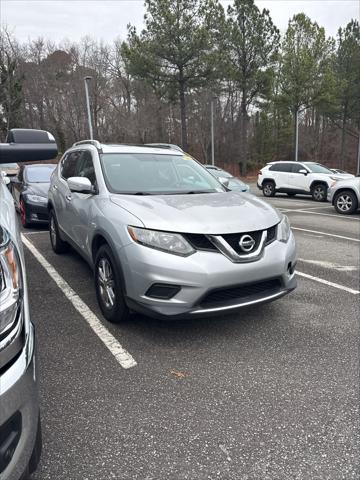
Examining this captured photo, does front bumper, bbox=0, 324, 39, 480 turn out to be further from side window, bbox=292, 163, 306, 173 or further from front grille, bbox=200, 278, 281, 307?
side window, bbox=292, 163, 306, 173

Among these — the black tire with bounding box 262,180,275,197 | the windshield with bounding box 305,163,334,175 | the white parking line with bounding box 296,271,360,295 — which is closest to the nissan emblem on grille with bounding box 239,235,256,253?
the white parking line with bounding box 296,271,360,295

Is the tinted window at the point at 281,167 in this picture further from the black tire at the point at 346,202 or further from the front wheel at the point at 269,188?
the black tire at the point at 346,202

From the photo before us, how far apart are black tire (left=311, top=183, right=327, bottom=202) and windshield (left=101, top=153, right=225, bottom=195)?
11.9 m

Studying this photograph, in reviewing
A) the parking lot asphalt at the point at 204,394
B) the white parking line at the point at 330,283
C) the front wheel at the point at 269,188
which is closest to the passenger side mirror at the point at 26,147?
the parking lot asphalt at the point at 204,394

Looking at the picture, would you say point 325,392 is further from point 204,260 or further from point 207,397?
point 204,260

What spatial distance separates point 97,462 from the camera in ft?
6.48

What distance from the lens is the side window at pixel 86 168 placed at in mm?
4127

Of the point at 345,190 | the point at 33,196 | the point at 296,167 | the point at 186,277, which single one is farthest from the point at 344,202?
the point at 186,277

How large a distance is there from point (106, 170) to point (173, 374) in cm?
226

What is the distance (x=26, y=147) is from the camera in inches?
106

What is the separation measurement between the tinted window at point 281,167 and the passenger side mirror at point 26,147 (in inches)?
602

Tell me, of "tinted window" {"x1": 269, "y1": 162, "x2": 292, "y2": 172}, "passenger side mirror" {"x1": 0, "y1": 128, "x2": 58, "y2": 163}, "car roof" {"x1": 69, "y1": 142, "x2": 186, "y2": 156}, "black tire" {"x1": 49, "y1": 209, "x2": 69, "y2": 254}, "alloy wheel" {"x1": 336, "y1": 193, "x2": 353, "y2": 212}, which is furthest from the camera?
"tinted window" {"x1": 269, "y1": 162, "x2": 292, "y2": 172}

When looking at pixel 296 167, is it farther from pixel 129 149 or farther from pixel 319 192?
pixel 129 149

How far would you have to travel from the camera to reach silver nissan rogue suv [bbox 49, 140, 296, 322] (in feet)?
9.44
